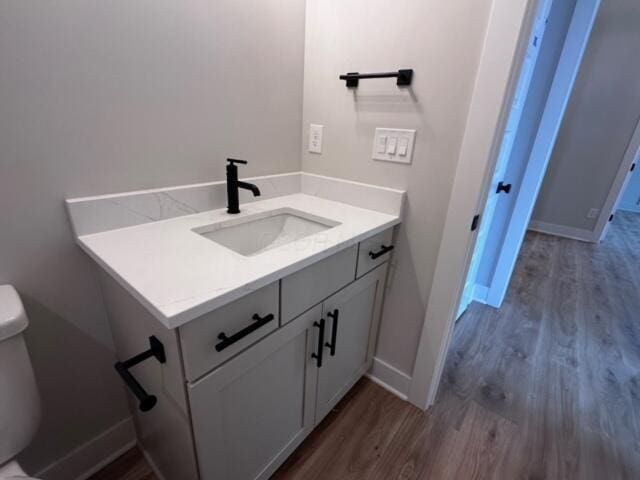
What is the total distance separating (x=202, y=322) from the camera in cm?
62

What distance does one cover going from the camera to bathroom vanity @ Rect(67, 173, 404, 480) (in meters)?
0.66

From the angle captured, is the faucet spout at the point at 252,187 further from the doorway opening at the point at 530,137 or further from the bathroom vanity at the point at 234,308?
the doorway opening at the point at 530,137

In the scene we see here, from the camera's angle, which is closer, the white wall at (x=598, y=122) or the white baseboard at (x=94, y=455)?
the white baseboard at (x=94, y=455)

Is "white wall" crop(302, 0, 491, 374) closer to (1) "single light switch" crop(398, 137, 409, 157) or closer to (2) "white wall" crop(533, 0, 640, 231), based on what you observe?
(1) "single light switch" crop(398, 137, 409, 157)

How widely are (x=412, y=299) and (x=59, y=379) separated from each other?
132 centimetres

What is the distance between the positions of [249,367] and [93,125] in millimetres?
803

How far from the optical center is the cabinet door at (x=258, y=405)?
2.37ft

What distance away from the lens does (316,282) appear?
927 mm

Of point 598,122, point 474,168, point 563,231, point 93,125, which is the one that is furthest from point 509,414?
point 598,122

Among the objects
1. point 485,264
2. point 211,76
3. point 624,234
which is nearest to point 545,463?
point 485,264

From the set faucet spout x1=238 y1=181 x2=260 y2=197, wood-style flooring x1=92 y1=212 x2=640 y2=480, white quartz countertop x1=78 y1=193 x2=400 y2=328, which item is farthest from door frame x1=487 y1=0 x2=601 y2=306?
faucet spout x1=238 y1=181 x2=260 y2=197

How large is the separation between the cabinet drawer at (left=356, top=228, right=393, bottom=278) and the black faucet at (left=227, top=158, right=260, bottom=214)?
0.45m

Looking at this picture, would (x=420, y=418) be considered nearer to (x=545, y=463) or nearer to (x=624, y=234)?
(x=545, y=463)

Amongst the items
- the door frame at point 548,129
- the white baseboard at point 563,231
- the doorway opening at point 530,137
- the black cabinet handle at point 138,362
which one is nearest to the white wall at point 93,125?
the black cabinet handle at point 138,362
